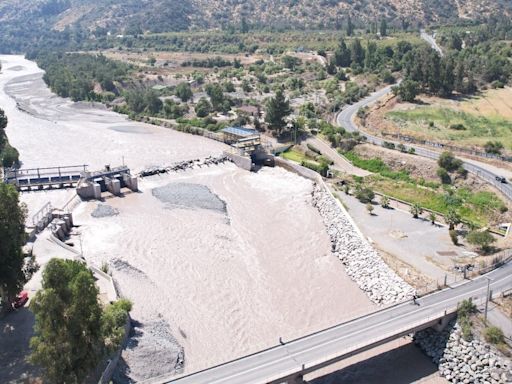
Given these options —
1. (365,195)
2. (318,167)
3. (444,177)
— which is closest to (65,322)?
(365,195)

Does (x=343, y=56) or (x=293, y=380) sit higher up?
(x=293, y=380)

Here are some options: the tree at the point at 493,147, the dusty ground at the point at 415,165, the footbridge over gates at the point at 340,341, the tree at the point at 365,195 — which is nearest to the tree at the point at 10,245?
the footbridge over gates at the point at 340,341

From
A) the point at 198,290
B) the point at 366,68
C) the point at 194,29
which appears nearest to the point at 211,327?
the point at 198,290

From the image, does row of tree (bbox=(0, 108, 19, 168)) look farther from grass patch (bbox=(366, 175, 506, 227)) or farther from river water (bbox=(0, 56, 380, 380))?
grass patch (bbox=(366, 175, 506, 227))

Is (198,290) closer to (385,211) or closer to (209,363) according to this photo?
(209,363)

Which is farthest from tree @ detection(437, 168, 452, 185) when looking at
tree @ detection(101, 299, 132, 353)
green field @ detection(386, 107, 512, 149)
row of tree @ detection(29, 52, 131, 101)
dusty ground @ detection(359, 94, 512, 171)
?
row of tree @ detection(29, 52, 131, 101)

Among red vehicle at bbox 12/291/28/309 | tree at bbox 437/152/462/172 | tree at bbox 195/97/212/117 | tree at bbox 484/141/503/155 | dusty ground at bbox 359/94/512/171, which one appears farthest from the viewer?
tree at bbox 195/97/212/117

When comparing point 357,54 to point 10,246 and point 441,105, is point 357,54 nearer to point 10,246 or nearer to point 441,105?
point 441,105
